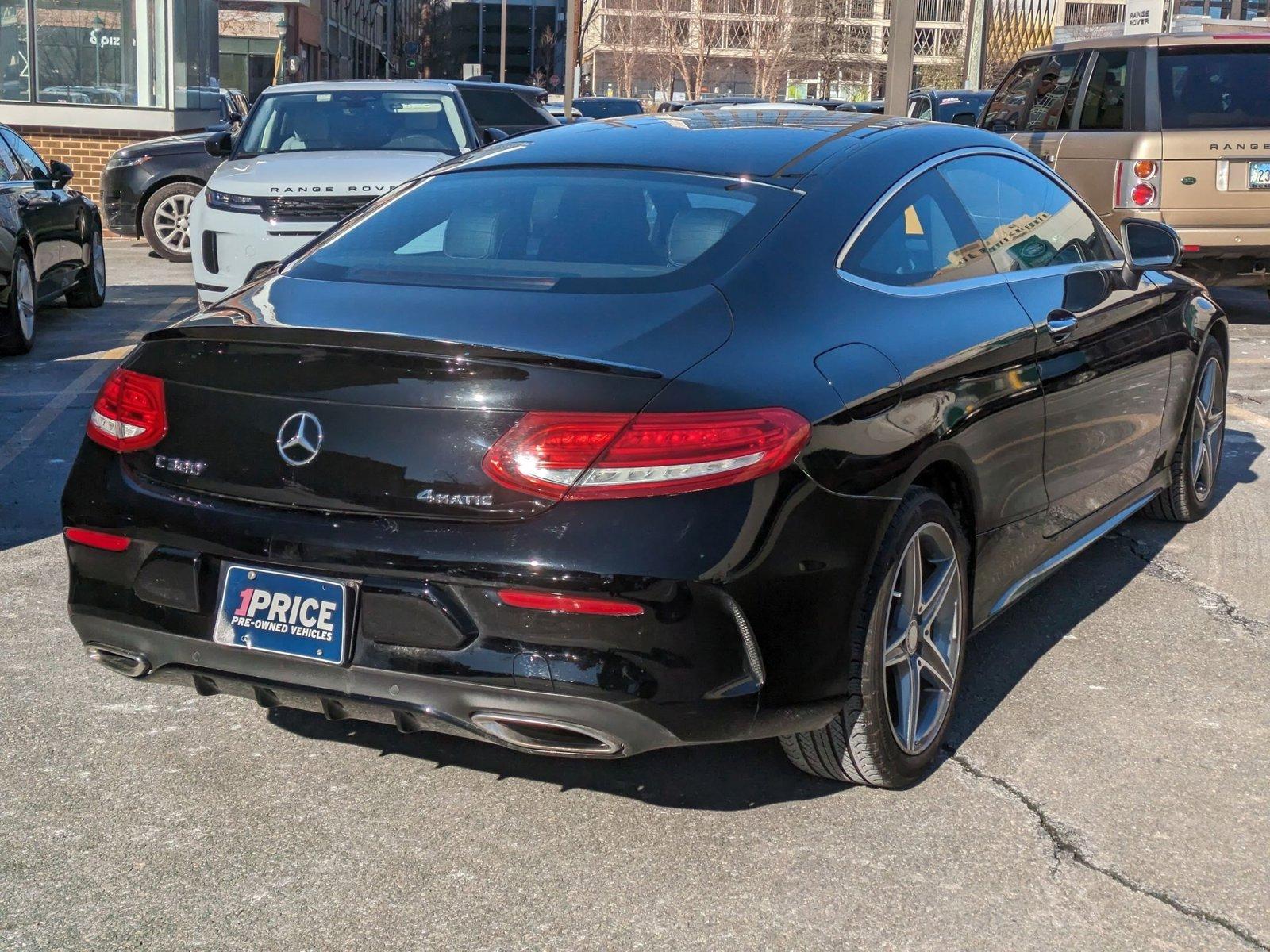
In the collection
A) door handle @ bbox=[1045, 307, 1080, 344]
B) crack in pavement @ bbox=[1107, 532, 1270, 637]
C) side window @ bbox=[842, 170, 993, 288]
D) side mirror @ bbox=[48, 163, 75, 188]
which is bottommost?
crack in pavement @ bbox=[1107, 532, 1270, 637]

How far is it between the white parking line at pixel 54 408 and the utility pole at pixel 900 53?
5.69 m

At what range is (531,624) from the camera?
3023mm

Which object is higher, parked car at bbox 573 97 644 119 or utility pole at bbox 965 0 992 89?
utility pole at bbox 965 0 992 89

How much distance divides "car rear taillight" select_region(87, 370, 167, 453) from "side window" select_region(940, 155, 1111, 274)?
2.18 metres

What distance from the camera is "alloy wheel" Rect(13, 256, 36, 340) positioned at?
9.98 metres

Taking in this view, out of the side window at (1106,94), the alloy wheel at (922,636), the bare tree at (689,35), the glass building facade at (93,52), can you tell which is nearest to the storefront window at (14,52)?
Answer: the glass building facade at (93,52)

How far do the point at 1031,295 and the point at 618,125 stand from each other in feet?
4.20

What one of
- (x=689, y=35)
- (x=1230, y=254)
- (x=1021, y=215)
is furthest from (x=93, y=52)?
(x=689, y=35)

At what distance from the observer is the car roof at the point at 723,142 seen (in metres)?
3.98

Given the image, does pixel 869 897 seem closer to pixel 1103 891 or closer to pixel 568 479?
pixel 1103 891

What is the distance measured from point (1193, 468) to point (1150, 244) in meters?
0.96

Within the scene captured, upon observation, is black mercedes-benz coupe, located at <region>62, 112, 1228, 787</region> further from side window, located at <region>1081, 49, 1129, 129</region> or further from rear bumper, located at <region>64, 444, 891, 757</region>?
side window, located at <region>1081, 49, 1129, 129</region>

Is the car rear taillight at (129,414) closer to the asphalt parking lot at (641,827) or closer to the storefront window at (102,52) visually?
the asphalt parking lot at (641,827)

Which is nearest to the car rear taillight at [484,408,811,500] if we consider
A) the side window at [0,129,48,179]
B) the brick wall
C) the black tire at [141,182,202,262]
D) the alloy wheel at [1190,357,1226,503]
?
the alloy wheel at [1190,357,1226,503]
